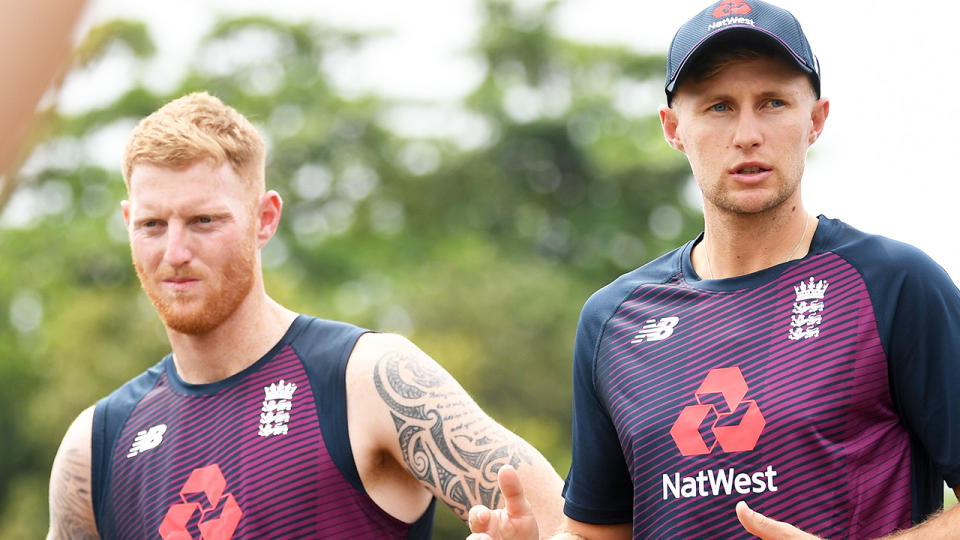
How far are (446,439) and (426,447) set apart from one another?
0.07 meters

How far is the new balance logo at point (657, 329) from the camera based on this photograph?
3.41 m

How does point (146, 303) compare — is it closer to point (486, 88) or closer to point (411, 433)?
point (486, 88)

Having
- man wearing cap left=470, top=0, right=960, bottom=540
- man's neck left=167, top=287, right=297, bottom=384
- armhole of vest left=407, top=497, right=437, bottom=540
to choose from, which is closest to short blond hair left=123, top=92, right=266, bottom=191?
man's neck left=167, top=287, right=297, bottom=384

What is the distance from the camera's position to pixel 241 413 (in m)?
4.35

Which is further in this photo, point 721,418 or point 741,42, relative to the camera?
point 741,42

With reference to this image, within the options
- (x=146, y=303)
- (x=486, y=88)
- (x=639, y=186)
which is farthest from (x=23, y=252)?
(x=639, y=186)

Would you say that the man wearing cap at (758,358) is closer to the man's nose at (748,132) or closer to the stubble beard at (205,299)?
the man's nose at (748,132)

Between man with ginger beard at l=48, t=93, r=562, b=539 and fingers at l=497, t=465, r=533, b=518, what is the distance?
0.80m

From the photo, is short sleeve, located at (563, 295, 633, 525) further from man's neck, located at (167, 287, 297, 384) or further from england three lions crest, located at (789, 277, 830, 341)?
man's neck, located at (167, 287, 297, 384)

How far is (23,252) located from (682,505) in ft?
83.9

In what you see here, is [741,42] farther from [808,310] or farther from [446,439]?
[446,439]

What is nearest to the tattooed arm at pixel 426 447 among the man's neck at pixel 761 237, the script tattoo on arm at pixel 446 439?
the script tattoo on arm at pixel 446 439

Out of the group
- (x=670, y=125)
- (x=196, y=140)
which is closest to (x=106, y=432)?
(x=196, y=140)

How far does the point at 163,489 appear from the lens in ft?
14.2
